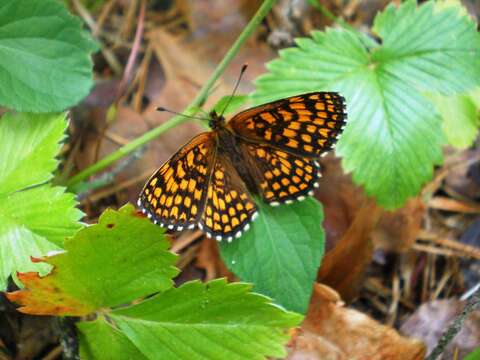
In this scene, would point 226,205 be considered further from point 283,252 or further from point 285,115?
point 285,115

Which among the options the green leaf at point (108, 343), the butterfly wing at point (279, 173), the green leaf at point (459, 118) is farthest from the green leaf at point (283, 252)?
the green leaf at point (459, 118)

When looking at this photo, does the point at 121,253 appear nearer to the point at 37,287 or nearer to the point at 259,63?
the point at 37,287

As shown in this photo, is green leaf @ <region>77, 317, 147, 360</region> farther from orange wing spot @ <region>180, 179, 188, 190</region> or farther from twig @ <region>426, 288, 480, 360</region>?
twig @ <region>426, 288, 480, 360</region>

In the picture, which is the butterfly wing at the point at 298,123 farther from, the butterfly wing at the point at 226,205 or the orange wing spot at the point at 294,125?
the butterfly wing at the point at 226,205

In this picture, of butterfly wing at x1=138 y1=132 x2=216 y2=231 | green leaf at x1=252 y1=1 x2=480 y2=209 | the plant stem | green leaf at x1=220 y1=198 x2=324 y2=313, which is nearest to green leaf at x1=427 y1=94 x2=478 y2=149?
green leaf at x1=252 y1=1 x2=480 y2=209

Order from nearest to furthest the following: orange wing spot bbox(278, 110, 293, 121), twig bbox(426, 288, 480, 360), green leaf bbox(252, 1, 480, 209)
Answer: twig bbox(426, 288, 480, 360) < orange wing spot bbox(278, 110, 293, 121) < green leaf bbox(252, 1, 480, 209)

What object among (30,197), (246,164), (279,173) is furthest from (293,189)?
(30,197)

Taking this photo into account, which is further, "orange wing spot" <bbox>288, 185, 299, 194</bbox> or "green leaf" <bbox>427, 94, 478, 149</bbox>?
"green leaf" <bbox>427, 94, 478, 149</bbox>
